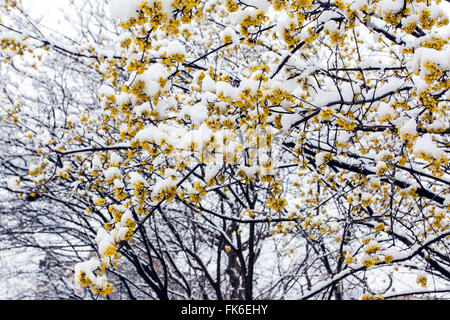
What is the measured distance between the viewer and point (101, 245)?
2191mm

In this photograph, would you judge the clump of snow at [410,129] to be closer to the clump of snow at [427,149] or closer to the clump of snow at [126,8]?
the clump of snow at [427,149]

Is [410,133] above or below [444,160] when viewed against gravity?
above

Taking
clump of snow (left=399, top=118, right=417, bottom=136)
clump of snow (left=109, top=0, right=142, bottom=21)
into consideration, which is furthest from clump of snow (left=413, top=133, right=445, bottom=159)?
clump of snow (left=109, top=0, right=142, bottom=21)

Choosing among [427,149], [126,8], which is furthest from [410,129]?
[126,8]

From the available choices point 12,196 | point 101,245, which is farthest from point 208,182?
point 12,196

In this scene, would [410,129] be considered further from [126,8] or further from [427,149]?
[126,8]

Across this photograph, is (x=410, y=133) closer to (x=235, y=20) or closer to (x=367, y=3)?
(x=367, y=3)

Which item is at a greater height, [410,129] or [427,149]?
[410,129]

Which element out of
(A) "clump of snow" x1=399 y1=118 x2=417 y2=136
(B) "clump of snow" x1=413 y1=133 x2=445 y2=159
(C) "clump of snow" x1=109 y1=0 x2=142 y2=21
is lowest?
(B) "clump of snow" x1=413 y1=133 x2=445 y2=159

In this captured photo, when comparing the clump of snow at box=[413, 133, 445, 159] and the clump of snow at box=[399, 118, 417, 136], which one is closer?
the clump of snow at box=[413, 133, 445, 159]

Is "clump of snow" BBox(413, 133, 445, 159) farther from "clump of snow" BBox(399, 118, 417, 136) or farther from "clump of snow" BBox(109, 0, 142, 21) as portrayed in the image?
"clump of snow" BBox(109, 0, 142, 21)

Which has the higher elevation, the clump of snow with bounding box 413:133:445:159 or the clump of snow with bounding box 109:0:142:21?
the clump of snow with bounding box 109:0:142:21

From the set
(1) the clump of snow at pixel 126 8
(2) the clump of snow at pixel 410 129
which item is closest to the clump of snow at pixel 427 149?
(2) the clump of snow at pixel 410 129
